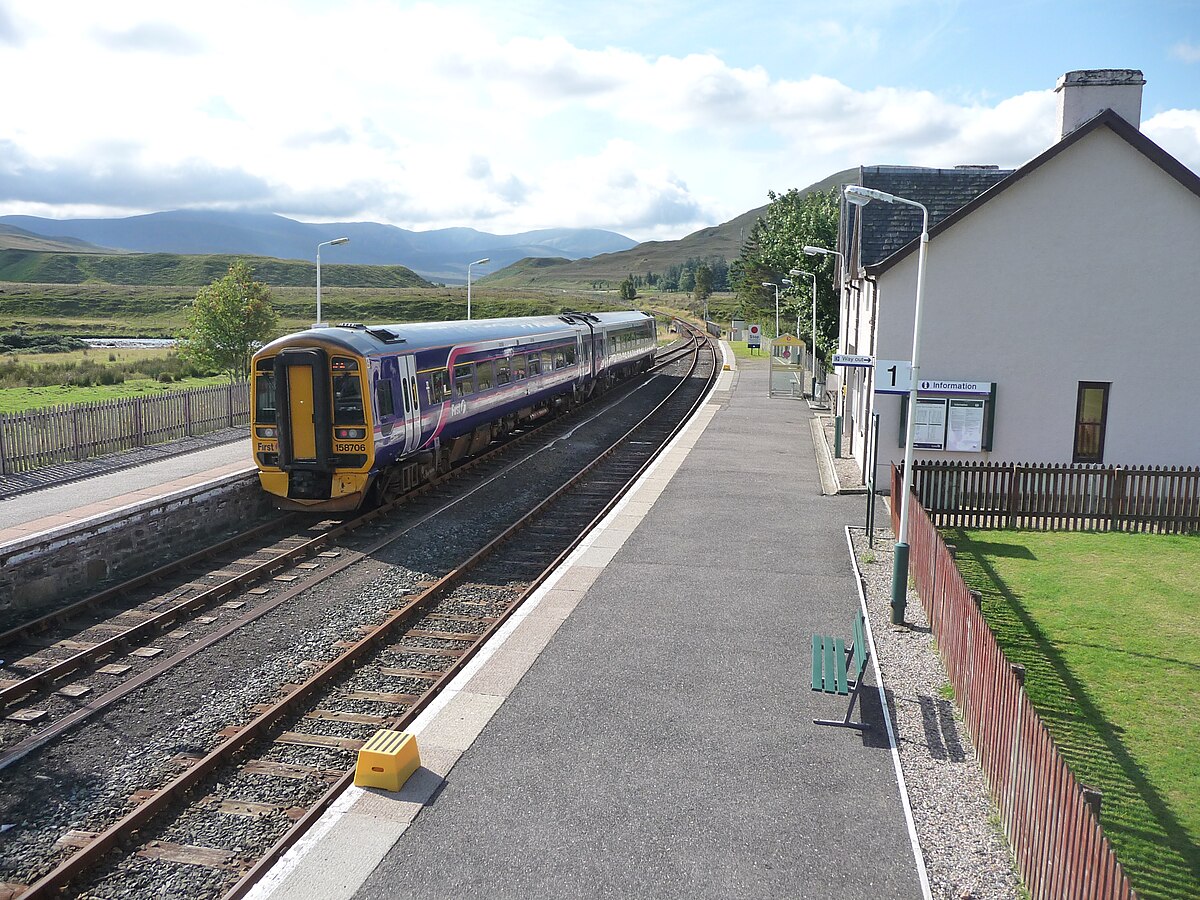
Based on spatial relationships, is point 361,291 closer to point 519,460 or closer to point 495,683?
point 519,460

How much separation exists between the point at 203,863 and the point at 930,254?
1745cm

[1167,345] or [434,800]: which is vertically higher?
[1167,345]

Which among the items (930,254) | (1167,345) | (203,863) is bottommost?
(203,863)

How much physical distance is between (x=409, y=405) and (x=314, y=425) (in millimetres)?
2235

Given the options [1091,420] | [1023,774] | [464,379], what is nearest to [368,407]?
[464,379]

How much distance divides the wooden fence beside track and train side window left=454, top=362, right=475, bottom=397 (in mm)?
12657

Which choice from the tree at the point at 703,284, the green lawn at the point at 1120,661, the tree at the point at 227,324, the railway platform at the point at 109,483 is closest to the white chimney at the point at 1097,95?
the green lawn at the point at 1120,661

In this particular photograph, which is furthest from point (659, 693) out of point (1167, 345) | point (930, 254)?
point (1167, 345)

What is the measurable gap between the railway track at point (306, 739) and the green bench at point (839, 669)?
390cm

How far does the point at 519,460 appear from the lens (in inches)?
930

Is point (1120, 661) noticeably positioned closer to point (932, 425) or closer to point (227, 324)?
point (932, 425)

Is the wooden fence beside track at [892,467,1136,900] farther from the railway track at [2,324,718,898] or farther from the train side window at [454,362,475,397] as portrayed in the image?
the train side window at [454,362,475,397]

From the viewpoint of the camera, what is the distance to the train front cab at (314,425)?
16297 mm

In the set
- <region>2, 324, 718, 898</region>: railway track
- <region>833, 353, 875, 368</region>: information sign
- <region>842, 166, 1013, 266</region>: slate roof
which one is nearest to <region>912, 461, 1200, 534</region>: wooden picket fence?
<region>833, 353, 875, 368</region>: information sign
